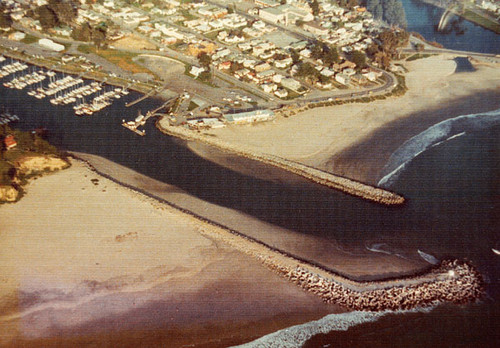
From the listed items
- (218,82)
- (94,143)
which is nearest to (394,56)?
(218,82)

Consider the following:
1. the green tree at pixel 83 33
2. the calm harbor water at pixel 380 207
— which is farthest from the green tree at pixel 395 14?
the green tree at pixel 83 33

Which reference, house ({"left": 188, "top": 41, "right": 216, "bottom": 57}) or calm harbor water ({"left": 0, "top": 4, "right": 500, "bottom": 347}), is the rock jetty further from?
house ({"left": 188, "top": 41, "right": 216, "bottom": 57})

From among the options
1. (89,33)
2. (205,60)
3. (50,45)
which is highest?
(205,60)

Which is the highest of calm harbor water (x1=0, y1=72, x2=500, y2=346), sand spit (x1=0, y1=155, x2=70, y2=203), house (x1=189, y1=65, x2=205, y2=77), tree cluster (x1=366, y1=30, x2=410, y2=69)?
tree cluster (x1=366, y1=30, x2=410, y2=69)

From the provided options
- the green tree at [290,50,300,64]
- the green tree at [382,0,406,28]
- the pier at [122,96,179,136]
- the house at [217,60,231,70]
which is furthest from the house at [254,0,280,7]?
the pier at [122,96,179,136]

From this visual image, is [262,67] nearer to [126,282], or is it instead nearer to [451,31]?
[126,282]

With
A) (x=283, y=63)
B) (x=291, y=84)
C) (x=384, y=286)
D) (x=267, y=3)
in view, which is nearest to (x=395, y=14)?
(x=267, y=3)
